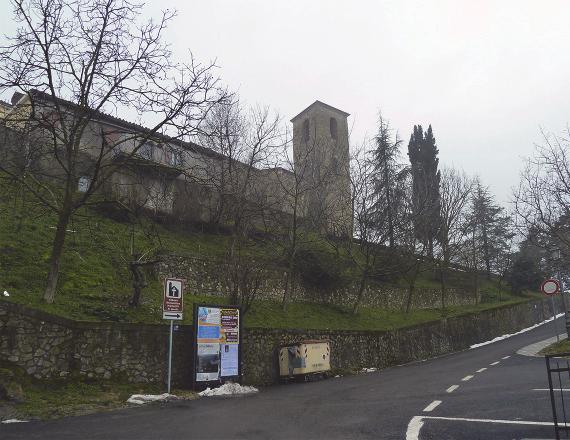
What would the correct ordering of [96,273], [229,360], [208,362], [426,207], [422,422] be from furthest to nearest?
[426,207]
[96,273]
[229,360]
[208,362]
[422,422]

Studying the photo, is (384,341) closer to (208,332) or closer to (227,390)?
(227,390)

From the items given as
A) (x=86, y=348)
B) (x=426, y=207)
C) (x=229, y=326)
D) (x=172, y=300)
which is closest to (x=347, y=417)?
(x=172, y=300)

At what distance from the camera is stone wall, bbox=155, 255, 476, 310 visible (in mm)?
22891

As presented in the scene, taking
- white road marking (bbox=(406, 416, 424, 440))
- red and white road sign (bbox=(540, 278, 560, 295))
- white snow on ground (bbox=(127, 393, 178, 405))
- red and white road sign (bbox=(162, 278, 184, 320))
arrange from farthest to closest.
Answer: red and white road sign (bbox=(540, 278, 560, 295)) → red and white road sign (bbox=(162, 278, 184, 320)) → white snow on ground (bbox=(127, 393, 178, 405)) → white road marking (bbox=(406, 416, 424, 440))

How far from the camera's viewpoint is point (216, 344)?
47.4ft

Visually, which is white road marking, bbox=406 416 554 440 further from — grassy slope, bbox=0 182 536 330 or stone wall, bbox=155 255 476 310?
stone wall, bbox=155 255 476 310

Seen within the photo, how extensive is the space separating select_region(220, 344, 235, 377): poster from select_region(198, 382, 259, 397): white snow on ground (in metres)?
→ 0.43

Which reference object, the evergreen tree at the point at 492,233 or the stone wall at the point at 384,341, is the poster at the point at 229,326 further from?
the evergreen tree at the point at 492,233

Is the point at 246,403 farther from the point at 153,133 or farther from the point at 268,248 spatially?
the point at 268,248

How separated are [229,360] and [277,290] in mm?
12223

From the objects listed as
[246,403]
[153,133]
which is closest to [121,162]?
[153,133]

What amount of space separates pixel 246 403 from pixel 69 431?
15.2ft

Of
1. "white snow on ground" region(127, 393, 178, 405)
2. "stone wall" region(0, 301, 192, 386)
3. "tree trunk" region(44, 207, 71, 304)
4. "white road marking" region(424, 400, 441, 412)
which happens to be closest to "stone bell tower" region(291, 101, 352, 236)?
"tree trunk" region(44, 207, 71, 304)

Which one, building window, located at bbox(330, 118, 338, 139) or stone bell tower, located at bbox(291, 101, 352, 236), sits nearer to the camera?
stone bell tower, located at bbox(291, 101, 352, 236)
